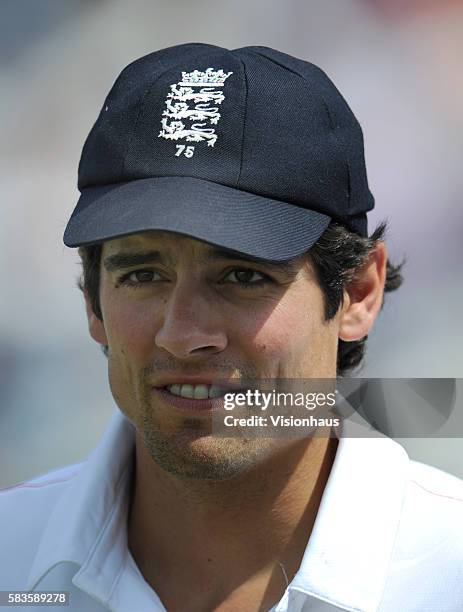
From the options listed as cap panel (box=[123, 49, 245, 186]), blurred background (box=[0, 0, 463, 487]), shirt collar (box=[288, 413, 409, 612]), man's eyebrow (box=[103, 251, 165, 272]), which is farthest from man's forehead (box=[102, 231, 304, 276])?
blurred background (box=[0, 0, 463, 487])

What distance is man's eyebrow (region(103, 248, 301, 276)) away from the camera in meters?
1.78

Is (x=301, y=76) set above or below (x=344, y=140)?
above

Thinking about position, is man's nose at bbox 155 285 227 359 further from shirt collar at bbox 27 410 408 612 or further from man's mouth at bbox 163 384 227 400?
shirt collar at bbox 27 410 408 612

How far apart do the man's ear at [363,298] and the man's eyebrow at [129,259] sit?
429 millimetres

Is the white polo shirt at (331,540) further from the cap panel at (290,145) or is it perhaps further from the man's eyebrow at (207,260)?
the cap panel at (290,145)

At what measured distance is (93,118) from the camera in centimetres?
374

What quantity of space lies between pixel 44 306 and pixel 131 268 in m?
1.79

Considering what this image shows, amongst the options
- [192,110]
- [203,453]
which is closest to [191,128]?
[192,110]

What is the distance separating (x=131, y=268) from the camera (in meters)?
1.86

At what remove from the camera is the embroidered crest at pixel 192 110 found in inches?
71.3

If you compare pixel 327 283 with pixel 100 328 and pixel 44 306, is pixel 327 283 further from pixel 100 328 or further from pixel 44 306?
pixel 44 306

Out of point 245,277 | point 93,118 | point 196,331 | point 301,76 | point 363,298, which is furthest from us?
point 93,118

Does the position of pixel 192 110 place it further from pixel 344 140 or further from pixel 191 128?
pixel 344 140

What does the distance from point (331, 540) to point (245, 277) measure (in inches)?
19.1
